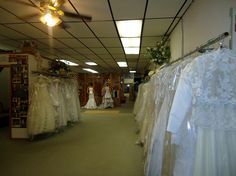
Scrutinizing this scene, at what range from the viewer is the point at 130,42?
6195 millimetres

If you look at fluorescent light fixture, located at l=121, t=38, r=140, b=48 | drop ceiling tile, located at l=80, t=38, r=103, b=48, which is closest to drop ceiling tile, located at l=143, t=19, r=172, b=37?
fluorescent light fixture, located at l=121, t=38, r=140, b=48

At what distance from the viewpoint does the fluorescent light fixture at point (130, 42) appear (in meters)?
5.85

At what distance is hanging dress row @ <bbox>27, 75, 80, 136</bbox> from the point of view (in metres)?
5.05

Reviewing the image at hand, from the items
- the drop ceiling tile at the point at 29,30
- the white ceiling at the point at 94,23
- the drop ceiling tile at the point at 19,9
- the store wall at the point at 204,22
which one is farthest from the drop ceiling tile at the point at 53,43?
the store wall at the point at 204,22

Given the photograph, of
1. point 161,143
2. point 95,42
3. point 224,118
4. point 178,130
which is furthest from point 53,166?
point 95,42

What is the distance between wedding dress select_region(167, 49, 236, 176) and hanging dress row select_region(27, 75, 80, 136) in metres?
4.20

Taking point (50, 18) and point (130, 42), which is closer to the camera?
point (50, 18)

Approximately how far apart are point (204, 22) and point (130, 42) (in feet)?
11.7

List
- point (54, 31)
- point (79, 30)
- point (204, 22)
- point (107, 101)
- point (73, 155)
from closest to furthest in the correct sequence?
point (204, 22) < point (73, 155) < point (79, 30) < point (54, 31) < point (107, 101)

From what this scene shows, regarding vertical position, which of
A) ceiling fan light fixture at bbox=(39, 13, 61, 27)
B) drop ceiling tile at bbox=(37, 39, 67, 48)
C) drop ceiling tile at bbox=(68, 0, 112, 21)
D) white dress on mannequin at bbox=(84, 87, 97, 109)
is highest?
drop ceiling tile at bbox=(37, 39, 67, 48)

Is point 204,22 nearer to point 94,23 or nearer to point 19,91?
point 94,23

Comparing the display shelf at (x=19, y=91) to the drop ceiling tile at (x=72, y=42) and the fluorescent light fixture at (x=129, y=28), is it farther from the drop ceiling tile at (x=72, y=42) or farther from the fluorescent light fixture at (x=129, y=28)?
the fluorescent light fixture at (x=129, y=28)

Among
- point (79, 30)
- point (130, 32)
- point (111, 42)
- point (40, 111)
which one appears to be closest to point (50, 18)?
point (79, 30)

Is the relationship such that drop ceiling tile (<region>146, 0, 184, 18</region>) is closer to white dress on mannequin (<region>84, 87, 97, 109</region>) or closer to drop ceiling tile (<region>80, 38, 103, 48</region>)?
drop ceiling tile (<region>80, 38, 103, 48</region>)
